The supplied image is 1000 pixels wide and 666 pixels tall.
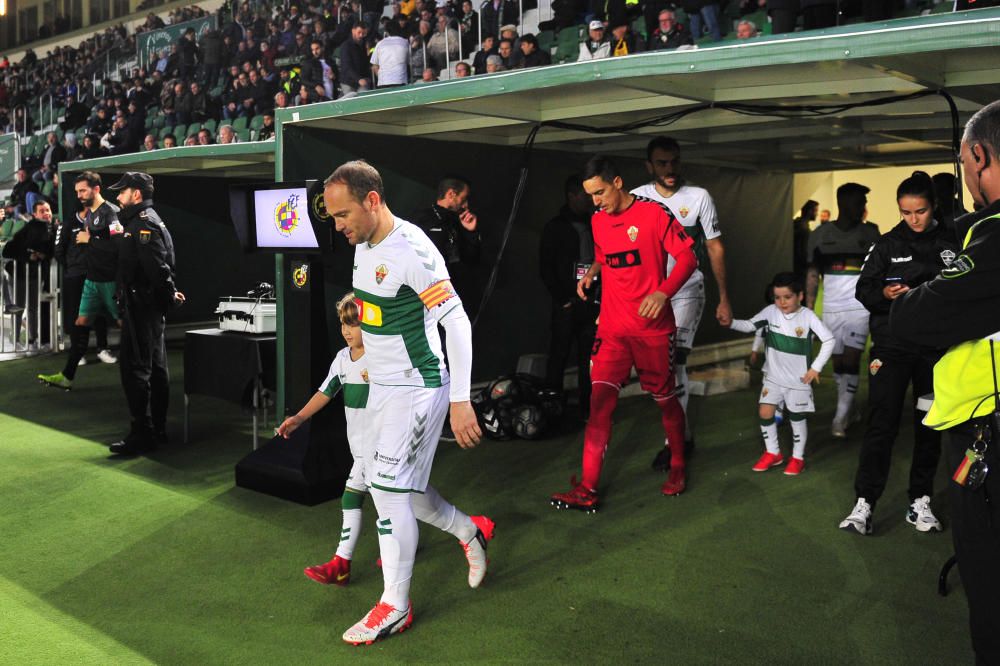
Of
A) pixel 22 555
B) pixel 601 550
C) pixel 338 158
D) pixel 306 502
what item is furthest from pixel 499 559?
pixel 338 158

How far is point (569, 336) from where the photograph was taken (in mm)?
7262

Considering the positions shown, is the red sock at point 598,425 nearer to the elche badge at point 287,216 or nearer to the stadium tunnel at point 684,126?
the stadium tunnel at point 684,126

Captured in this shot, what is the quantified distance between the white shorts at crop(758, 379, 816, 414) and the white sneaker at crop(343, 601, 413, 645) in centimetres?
297

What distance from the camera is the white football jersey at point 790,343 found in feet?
18.6

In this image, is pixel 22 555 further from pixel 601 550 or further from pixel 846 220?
pixel 846 220

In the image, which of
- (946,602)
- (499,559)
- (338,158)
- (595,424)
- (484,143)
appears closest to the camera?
(946,602)

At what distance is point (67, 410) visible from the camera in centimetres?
798

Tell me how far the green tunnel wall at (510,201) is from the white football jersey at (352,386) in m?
2.55

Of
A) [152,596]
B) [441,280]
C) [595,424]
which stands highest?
[441,280]

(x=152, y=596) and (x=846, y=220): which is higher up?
(x=846, y=220)

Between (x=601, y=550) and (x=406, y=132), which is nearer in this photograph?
(x=601, y=550)

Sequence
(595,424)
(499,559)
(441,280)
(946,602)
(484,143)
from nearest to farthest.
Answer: (441,280) < (946,602) < (499,559) < (595,424) < (484,143)

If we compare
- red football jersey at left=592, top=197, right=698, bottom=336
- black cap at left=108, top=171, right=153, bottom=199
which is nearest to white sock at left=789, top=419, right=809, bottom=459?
red football jersey at left=592, top=197, right=698, bottom=336

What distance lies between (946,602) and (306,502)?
3.19 m
